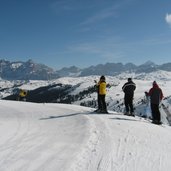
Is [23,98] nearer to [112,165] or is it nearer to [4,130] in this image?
[4,130]

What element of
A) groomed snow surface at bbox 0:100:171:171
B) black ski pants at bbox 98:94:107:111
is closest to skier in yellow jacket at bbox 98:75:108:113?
black ski pants at bbox 98:94:107:111

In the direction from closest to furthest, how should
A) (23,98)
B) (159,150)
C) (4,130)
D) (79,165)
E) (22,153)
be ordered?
(79,165), (22,153), (159,150), (4,130), (23,98)

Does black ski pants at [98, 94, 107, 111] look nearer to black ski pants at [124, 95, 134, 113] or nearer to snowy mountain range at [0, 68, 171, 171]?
black ski pants at [124, 95, 134, 113]

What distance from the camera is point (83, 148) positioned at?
1047cm

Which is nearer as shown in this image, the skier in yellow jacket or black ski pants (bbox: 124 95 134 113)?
the skier in yellow jacket

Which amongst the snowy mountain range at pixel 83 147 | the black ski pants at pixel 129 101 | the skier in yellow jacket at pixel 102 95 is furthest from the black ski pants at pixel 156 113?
the snowy mountain range at pixel 83 147

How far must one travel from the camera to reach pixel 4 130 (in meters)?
13.7

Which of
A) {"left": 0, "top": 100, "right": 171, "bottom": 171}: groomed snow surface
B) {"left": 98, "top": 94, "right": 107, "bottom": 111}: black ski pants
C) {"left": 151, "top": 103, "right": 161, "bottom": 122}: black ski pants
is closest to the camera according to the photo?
{"left": 0, "top": 100, "right": 171, "bottom": 171}: groomed snow surface

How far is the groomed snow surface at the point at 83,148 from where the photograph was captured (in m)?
8.86

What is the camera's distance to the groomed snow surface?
8.86m

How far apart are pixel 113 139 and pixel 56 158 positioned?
Answer: 334 cm

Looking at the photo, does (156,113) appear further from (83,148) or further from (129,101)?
(83,148)

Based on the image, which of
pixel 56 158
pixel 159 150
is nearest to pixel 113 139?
pixel 159 150

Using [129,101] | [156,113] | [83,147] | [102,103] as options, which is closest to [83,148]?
[83,147]
